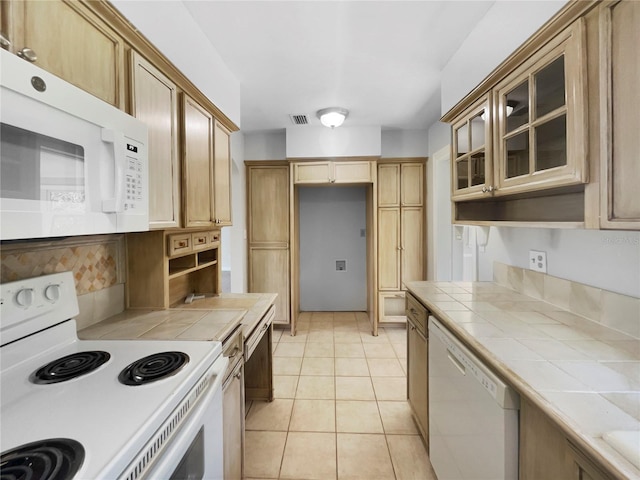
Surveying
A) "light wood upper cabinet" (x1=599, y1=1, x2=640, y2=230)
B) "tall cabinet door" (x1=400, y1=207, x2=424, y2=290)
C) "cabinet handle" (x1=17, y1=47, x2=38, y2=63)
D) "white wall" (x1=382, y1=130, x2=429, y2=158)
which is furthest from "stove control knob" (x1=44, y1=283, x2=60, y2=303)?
"white wall" (x1=382, y1=130, x2=429, y2=158)

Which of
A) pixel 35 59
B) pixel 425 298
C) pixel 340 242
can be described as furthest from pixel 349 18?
pixel 340 242

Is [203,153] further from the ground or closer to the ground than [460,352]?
further from the ground

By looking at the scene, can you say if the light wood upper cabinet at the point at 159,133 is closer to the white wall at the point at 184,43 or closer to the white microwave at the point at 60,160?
the white wall at the point at 184,43

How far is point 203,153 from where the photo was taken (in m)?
1.93

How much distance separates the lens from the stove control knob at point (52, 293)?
1096 mm

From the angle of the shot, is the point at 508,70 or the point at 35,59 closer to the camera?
the point at 35,59

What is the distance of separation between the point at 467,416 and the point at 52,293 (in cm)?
168

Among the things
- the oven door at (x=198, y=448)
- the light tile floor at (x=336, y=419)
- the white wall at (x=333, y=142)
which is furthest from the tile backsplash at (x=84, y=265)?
the white wall at (x=333, y=142)

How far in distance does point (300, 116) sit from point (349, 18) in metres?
1.57

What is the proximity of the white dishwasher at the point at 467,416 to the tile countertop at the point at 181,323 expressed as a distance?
1012 mm

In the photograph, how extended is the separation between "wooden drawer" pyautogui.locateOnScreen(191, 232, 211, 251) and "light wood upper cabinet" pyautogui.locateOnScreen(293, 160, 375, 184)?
183cm

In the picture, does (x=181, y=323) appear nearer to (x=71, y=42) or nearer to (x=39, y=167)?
(x=39, y=167)

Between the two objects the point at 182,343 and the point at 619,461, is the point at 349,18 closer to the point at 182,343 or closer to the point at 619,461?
the point at 182,343

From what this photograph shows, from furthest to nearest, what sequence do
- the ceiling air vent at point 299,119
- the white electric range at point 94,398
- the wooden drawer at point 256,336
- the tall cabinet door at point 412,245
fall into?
the tall cabinet door at point 412,245
the ceiling air vent at point 299,119
the wooden drawer at point 256,336
the white electric range at point 94,398
